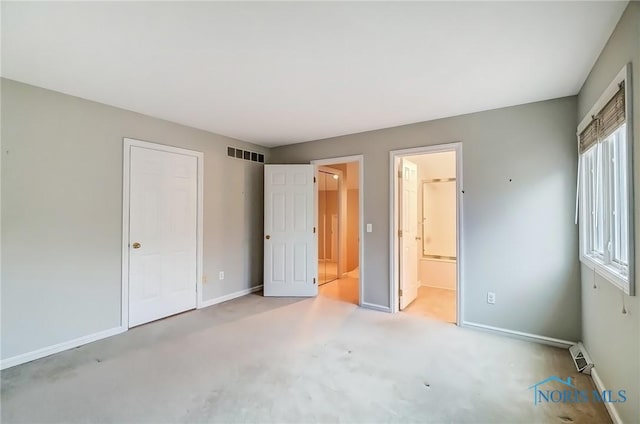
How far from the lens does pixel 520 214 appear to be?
2.99 m

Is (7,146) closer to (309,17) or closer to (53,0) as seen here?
(53,0)

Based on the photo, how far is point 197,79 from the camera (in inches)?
96.3

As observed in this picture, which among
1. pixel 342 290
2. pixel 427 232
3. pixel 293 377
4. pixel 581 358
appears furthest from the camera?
pixel 427 232

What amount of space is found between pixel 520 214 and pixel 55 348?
4.66m

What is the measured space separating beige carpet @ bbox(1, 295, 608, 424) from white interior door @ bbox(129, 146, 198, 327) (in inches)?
13.8

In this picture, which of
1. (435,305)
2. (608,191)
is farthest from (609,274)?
(435,305)

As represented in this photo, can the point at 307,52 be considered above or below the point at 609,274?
above

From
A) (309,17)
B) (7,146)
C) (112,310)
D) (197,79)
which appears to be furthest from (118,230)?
(309,17)

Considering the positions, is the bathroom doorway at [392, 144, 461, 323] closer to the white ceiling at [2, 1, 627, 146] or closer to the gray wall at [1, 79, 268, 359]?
the white ceiling at [2, 1, 627, 146]

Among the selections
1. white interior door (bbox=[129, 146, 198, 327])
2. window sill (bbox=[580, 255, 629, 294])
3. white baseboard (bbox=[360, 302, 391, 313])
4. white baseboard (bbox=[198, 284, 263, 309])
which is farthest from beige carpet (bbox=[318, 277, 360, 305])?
window sill (bbox=[580, 255, 629, 294])

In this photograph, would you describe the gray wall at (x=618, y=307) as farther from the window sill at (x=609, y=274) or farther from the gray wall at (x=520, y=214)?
the gray wall at (x=520, y=214)

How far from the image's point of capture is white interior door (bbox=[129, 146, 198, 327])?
128 inches

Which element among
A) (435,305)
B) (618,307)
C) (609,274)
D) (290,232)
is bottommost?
(435,305)

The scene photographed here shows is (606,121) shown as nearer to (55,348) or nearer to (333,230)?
(333,230)
